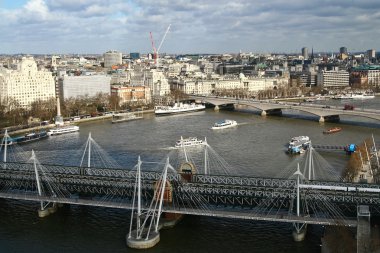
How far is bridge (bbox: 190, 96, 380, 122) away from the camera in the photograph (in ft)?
66.0

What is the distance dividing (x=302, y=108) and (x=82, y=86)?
13.7 meters

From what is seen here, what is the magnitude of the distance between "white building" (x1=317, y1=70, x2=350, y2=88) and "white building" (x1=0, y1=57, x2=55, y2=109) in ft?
72.8

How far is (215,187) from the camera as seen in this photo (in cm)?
873

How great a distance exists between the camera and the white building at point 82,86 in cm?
3047

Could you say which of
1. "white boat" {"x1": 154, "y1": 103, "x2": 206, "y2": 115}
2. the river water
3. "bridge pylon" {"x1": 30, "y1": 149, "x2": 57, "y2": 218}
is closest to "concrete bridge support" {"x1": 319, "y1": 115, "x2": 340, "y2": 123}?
the river water

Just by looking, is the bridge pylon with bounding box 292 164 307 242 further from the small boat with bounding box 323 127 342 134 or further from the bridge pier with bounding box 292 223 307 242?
the small boat with bounding box 323 127 342 134

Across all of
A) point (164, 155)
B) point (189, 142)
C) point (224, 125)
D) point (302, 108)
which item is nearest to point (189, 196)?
point (164, 155)

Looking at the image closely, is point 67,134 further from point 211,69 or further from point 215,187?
point 211,69

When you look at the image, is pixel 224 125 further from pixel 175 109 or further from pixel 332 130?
pixel 175 109

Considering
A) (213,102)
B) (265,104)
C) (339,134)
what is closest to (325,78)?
(213,102)

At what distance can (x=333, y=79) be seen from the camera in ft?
142

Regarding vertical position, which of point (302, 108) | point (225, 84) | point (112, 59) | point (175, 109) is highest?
point (112, 59)

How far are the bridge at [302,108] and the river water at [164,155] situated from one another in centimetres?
40

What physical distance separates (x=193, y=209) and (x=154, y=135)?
10.3m
